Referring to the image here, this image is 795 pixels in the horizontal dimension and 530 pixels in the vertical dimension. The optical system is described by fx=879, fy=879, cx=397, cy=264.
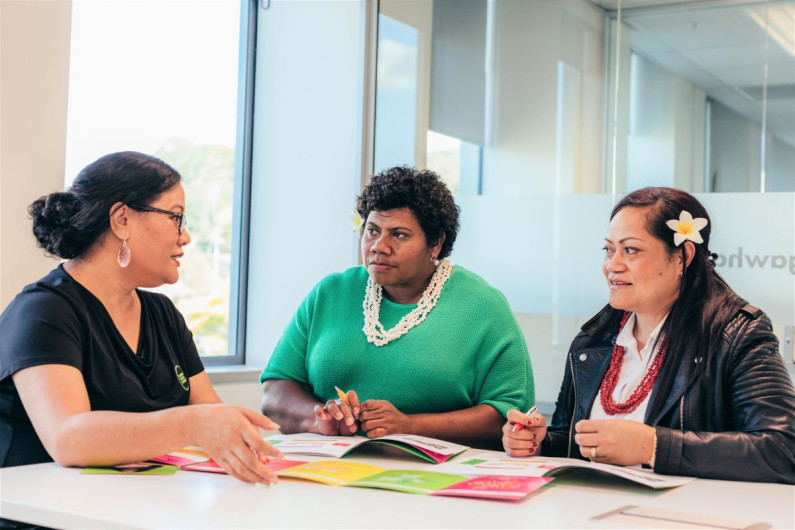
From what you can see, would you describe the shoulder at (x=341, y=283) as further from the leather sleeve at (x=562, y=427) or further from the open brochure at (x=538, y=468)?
the open brochure at (x=538, y=468)

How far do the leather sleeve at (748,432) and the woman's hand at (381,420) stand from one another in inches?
27.3

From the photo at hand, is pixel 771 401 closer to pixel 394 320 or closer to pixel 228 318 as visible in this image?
pixel 394 320

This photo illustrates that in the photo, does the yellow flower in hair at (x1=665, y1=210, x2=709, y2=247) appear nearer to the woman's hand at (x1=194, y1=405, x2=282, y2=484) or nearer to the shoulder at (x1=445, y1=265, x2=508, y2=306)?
the shoulder at (x1=445, y1=265, x2=508, y2=306)

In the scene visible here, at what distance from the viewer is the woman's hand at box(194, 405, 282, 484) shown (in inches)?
61.5

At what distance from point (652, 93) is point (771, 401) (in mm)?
1903

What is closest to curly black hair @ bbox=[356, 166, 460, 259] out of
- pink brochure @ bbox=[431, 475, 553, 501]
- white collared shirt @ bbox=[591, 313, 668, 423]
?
white collared shirt @ bbox=[591, 313, 668, 423]

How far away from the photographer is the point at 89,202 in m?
2.12

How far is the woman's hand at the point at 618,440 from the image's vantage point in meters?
1.84

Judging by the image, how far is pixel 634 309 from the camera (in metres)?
2.29

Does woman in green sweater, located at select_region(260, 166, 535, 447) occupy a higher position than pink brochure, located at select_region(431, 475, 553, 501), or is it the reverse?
woman in green sweater, located at select_region(260, 166, 535, 447)

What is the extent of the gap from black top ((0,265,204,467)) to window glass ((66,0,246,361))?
162 cm

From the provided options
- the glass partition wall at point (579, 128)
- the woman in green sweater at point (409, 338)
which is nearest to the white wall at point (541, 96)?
the glass partition wall at point (579, 128)

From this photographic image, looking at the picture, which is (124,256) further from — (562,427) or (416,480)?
(562,427)

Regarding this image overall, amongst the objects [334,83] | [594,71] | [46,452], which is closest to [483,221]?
[594,71]
